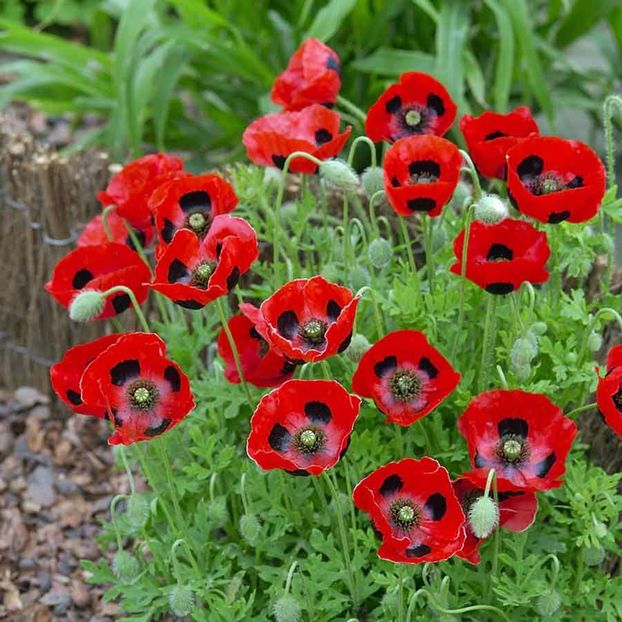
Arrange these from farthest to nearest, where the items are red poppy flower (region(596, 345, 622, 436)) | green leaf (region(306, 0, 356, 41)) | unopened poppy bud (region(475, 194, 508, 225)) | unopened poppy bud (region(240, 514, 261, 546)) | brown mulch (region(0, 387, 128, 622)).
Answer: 1. green leaf (region(306, 0, 356, 41))
2. brown mulch (region(0, 387, 128, 622))
3. unopened poppy bud (region(240, 514, 261, 546))
4. unopened poppy bud (region(475, 194, 508, 225))
5. red poppy flower (region(596, 345, 622, 436))

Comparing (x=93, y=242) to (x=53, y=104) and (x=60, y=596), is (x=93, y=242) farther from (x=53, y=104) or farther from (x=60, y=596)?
(x=53, y=104)

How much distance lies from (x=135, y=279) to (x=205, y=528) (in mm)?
488

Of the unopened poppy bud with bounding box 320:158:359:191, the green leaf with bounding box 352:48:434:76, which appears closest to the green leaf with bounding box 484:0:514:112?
the green leaf with bounding box 352:48:434:76

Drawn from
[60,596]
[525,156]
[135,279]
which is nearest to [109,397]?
[135,279]

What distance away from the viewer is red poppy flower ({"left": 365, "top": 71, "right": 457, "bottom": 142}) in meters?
2.12

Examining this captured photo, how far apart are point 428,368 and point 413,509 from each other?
23cm

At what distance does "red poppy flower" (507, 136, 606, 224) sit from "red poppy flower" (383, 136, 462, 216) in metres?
0.10

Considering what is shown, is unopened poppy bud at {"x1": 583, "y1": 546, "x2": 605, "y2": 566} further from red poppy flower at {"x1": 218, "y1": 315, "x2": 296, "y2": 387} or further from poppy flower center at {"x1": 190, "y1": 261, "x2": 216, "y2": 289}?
poppy flower center at {"x1": 190, "y1": 261, "x2": 216, "y2": 289}

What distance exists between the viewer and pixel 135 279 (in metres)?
2.00

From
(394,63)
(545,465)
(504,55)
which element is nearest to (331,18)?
(394,63)

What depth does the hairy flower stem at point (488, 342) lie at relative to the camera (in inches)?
78.0

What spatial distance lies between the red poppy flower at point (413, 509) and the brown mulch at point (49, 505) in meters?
1.08

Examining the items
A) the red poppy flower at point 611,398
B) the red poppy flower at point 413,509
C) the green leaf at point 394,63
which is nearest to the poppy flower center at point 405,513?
the red poppy flower at point 413,509

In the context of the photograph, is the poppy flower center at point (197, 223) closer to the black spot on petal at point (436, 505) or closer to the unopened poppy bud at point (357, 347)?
the unopened poppy bud at point (357, 347)
